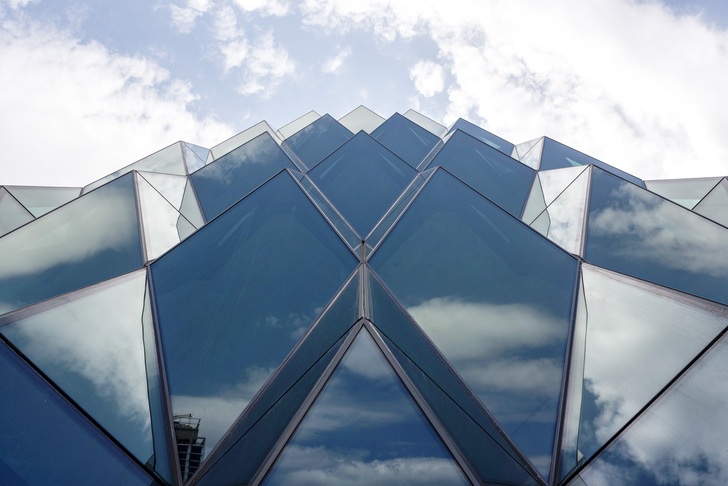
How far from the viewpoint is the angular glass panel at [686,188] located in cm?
1542

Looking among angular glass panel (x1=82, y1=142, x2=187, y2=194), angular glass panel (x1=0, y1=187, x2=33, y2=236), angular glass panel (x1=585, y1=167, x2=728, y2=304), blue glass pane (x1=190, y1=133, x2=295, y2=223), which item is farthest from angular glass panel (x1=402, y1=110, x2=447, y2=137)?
angular glass panel (x1=0, y1=187, x2=33, y2=236)

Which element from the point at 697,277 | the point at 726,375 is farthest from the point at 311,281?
the point at 697,277

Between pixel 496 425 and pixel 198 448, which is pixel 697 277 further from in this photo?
pixel 198 448

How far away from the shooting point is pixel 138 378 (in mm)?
5070

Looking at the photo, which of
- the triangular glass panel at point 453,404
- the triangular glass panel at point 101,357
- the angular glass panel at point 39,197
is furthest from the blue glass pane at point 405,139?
the triangular glass panel at point 101,357

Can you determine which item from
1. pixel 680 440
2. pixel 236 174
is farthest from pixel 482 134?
pixel 680 440

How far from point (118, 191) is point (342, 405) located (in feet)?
33.8

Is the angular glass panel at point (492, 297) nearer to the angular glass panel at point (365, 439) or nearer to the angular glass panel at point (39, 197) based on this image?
the angular glass panel at point (365, 439)

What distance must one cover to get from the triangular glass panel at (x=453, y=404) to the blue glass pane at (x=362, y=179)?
561 centimetres

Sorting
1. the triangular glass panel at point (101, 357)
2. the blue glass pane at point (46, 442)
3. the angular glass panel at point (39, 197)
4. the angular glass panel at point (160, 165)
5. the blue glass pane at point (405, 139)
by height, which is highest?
the blue glass pane at point (405, 139)

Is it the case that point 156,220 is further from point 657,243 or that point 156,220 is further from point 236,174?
point 657,243

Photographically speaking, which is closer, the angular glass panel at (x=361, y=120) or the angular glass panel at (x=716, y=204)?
the angular glass panel at (x=716, y=204)

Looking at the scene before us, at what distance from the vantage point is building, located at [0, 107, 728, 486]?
388 centimetres

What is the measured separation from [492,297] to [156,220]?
9.67 m
